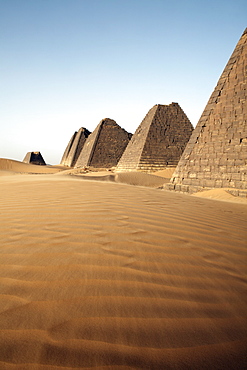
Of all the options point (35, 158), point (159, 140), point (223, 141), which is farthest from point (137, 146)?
point (35, 158)

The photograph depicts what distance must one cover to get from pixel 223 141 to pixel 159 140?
43.4 ft

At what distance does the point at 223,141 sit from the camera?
7969 millimetres

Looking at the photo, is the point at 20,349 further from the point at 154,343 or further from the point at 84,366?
the point at 154,343

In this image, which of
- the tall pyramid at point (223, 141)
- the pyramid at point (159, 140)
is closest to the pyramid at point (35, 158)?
the pyramid at point (159, 140)

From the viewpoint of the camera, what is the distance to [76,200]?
A: 12.2 ft

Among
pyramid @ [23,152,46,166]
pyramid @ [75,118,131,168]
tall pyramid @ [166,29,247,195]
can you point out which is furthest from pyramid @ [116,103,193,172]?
pyramid @ [23,152,46,166]

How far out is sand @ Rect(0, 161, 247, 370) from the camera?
0.89 metres

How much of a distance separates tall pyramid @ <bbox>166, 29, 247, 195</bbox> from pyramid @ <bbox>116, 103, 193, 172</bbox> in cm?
1087

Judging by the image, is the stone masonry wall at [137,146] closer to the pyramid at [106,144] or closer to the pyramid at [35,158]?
the pyramid at [106,144]

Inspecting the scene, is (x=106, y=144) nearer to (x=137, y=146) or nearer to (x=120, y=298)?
(x=137, y=146)

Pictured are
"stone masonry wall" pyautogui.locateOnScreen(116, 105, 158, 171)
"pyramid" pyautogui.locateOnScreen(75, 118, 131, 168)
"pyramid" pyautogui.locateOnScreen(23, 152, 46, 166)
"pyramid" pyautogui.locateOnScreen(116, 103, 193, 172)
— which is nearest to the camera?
"pyramid" pyautogui.locateOnScreen(116, 103, 193, 172)

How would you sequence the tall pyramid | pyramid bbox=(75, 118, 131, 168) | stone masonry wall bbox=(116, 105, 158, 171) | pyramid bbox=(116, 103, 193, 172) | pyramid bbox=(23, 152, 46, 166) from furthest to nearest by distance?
pyramid bbox=(23, 152, 46, 166), pyramid bbox=(75, 118, 131, 168), stone masonry wall bbox=(116, 105, 158, 171), pyramid bbox=(116, 103, 193, 172), the tall pyramid

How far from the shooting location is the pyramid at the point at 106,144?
3189 cm

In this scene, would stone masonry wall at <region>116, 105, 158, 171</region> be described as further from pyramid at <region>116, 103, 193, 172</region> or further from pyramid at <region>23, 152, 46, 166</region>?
pyramid at <region>23, 152, 46, 166</region>
